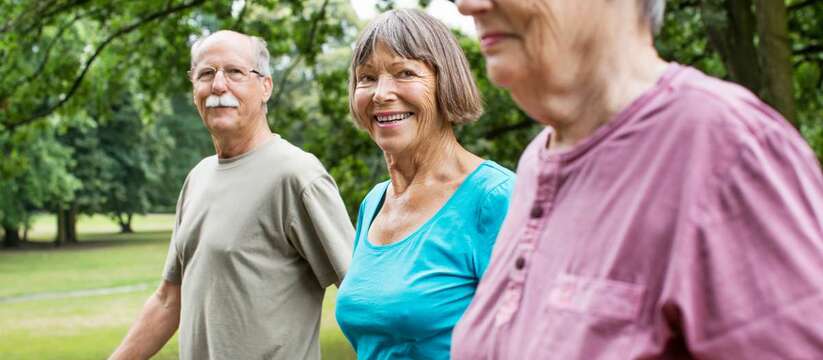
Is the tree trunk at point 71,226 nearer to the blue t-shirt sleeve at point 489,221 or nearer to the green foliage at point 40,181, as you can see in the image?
the green foliage at point 40,181

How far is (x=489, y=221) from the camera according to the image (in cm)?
269

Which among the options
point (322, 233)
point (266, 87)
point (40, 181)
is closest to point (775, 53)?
point (266, 87)

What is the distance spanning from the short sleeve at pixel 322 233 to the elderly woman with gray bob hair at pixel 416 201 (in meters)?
0.44

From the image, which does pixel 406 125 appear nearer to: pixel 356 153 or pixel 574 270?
pixel 574 270

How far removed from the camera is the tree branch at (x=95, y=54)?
1398cm

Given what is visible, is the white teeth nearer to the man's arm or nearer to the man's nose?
the man's nose

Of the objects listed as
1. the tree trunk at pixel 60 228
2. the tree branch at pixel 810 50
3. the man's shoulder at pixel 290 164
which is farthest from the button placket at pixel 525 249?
the tree trunk at pixel 60 228

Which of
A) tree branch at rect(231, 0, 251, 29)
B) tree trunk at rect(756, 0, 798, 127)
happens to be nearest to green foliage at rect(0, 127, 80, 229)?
tree branch at rect(231, 0, 251, 29)

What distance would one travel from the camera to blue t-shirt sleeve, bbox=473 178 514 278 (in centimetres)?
265

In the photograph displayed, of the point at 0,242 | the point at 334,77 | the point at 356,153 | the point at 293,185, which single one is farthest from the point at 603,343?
the point at 0,242

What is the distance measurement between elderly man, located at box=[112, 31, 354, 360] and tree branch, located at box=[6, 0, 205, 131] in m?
10.6

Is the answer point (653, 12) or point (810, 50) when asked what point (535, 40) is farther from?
point (810, 50)

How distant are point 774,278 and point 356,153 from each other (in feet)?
40.2

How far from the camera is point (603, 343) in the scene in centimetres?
119
